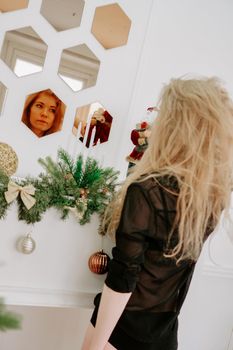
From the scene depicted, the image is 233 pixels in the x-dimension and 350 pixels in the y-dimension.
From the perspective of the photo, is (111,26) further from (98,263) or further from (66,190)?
(98,263)

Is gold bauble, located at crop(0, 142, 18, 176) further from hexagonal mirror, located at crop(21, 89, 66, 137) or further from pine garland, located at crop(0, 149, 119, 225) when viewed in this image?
hexagonal mirror, located at crop(21, 89, 66, 137)

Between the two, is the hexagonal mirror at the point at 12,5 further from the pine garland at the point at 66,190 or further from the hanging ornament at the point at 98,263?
the hanging ornament at the point at 98,263

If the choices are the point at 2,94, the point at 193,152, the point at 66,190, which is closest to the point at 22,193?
the point at 66,190

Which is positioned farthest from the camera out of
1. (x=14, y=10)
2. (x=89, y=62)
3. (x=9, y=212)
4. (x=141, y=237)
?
(x=89, y=62)

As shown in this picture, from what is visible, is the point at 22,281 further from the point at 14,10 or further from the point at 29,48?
the point at 14,10

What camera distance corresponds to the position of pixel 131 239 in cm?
98

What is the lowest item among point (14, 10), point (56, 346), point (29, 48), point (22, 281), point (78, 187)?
point (56, 346)

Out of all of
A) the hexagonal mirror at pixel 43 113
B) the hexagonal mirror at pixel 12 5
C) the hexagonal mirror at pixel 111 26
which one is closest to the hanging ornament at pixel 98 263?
the hexagonal mirror at pixel 43 113

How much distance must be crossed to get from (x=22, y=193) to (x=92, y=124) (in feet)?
1.84

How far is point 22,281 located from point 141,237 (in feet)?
1.92

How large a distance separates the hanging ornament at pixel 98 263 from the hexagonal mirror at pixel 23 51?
860 mm

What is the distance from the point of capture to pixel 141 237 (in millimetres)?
991

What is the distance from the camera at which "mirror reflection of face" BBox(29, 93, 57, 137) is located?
1504mm

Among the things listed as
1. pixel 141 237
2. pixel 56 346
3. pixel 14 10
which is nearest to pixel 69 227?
pixel 141 237
